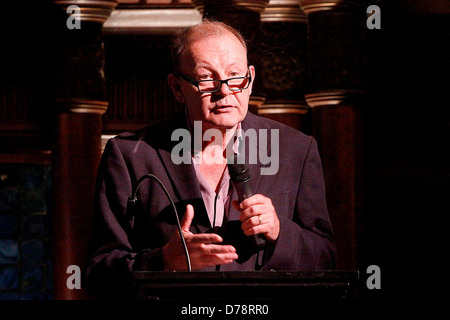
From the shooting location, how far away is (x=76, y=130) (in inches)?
265

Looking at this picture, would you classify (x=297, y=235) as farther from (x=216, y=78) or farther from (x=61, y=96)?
(x=61, y=96)

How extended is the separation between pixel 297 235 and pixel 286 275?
1.96 ft

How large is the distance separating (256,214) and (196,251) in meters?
0.18

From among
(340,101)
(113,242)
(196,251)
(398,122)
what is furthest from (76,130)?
(196,251)

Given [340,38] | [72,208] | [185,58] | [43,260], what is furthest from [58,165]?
[185,58]

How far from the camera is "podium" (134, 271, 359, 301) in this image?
2098 millimetres

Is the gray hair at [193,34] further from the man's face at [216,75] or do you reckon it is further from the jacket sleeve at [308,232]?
the jacket sleeve at [308,232]

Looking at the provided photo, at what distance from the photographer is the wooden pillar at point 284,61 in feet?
23.2

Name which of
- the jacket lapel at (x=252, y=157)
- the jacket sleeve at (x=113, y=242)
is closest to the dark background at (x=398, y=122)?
the jacket lapel at (x=252, y=157)

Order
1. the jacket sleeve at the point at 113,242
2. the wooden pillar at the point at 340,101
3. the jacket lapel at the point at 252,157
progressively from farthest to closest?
the wooden pillar at the point at 340,101 → the jacket lapel at the point at 252,157 → the jacket sleeve at the point at 113,242

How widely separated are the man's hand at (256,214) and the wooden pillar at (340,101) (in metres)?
3.97

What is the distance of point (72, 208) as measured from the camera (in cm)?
666

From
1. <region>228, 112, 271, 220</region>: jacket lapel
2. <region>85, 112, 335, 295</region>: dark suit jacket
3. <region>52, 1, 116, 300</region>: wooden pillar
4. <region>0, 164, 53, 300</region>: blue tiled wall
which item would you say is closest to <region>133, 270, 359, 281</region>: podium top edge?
<region>85, 112, 335, 295</region>: dark suit jacket
